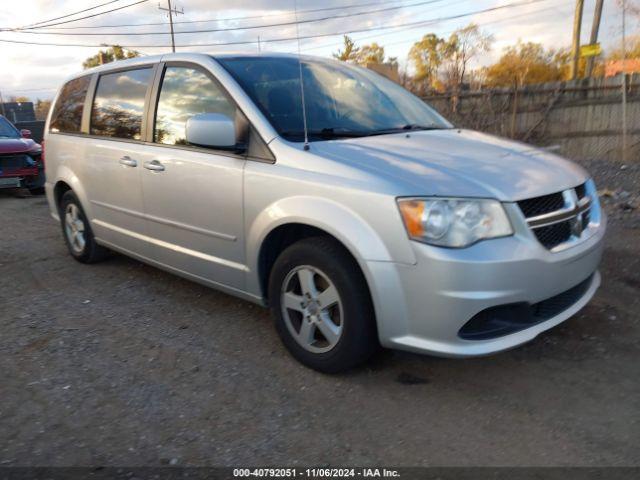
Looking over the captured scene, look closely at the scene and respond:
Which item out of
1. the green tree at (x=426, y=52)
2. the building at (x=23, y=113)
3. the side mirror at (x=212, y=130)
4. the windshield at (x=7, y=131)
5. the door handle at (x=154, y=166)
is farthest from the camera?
the building at (x=23, y=113)

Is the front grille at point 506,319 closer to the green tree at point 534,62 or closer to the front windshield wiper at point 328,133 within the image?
the front windshield wiper at point 328,133

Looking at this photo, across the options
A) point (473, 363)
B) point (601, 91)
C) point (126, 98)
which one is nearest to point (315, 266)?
point (473, 363)

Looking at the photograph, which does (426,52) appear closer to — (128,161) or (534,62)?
(534,62)

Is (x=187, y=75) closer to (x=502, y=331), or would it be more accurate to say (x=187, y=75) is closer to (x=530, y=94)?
(x=502, y=331)

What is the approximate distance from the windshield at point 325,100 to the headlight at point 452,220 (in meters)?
0.96

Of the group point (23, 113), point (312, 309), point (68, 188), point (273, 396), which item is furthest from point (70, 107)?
point (23, 113)

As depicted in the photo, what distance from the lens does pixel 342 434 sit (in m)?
2.54

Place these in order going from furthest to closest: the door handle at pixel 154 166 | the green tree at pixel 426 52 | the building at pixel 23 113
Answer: the building at pixel 23 113
the green tree at pixel 426 52
the door handle at pixel 154 166

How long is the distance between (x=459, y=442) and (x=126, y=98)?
3.56m

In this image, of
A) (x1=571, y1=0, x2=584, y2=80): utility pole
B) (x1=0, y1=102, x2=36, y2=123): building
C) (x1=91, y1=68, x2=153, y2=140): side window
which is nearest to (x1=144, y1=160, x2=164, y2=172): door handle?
(x1=91, y1=68, x2=153, y2=140): side window

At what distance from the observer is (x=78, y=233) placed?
17.3ft

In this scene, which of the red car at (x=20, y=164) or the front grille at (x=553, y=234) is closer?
the front grille at (x=553, y=234)

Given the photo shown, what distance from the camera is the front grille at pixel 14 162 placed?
10.2 m

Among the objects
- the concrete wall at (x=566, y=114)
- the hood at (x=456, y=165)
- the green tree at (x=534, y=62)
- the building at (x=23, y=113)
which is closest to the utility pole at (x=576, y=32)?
the concrete wall at (x=566, y=114)
